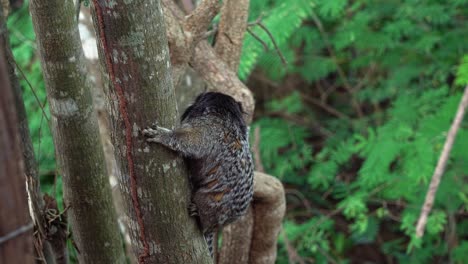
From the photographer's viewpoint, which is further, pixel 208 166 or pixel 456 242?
pixel 456 242

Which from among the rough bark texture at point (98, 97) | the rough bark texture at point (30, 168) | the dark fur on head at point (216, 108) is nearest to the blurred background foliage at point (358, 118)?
the rough bark texture at point (98, 97)

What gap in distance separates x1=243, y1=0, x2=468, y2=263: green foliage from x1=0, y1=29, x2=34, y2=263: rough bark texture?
3081mm

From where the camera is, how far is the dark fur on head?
114 inches

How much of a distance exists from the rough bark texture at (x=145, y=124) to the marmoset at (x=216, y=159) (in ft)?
0.42

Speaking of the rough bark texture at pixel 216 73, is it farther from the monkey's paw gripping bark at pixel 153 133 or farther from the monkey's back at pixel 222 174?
the monkey's paw gripping bark at pixel 153 133

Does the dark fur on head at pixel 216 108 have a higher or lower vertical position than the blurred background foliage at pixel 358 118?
higher

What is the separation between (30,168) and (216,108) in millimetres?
869

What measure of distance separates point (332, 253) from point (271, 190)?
3408 mm

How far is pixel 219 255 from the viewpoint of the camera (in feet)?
12.5

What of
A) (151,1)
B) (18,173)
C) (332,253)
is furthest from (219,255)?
(332,253)

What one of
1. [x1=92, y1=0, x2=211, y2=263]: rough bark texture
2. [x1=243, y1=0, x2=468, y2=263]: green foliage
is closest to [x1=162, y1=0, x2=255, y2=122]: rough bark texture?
[x1=243, y1=0, x2=468, y2=263]: green foliage

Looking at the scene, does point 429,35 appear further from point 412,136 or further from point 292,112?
point 292,112

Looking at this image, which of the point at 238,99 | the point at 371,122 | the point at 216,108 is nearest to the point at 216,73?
the point at 238,99

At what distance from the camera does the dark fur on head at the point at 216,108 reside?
9.50 ft
